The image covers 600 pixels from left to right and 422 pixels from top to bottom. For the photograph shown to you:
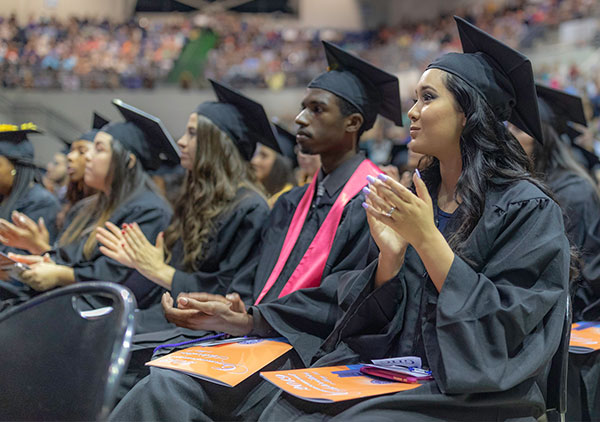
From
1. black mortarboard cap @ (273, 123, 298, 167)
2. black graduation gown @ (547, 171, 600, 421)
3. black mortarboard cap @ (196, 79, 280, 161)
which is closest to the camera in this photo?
black graduation gown @ (547, 171, 600, 421)

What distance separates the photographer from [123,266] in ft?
13.0

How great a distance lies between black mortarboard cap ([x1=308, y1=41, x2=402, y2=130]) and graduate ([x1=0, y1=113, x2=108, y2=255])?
2.27m

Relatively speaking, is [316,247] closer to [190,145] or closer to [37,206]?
[190,145]

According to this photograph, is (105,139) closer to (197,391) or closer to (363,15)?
(197,391)

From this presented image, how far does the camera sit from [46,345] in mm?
1626

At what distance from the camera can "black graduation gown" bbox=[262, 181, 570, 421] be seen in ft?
6.10

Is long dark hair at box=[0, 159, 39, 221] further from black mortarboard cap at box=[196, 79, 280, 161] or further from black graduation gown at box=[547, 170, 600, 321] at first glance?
black graduation gown at box=[547, 170, 600, 321]

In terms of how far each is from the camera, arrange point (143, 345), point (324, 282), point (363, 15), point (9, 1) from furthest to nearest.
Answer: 1. point (363, 15)
2. point (9, 1)
3. point (143, 345)
4. point (324, 282)

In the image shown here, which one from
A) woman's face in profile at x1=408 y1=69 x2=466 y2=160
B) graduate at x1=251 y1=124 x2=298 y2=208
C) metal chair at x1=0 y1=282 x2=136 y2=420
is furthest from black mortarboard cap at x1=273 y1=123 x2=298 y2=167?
metal chair at x1=0 y1=282 x2=136 y2=420

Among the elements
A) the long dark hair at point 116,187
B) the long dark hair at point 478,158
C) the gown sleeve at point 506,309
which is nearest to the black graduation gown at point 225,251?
the long dark hair at point 116,187

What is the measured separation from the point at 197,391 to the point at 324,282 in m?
0.78

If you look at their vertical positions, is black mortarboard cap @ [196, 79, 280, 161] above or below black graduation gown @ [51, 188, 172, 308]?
above

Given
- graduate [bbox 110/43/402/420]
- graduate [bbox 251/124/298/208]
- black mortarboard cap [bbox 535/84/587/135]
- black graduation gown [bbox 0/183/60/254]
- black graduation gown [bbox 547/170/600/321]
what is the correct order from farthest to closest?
1. graduate [bbox 251/124/298/208]
2. black graduation gown [bbox 0/183/60/254]
3. black mortarboard cap [bbox 535/84/587/135]
4. black graduation gown [bbox 547/170/600/321]
5. graduate [bbox 110/43/402/420]

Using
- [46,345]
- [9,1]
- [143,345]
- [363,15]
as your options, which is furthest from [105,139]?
[363,15]
